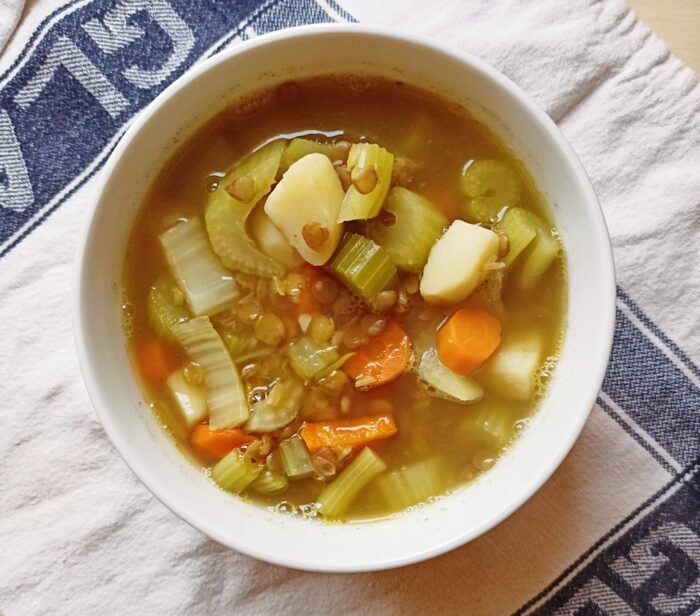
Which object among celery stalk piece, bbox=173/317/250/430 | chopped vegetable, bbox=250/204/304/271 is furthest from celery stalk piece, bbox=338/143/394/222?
celery stalk piece, bbox=173/317/250/430

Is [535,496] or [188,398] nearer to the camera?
[188,398]

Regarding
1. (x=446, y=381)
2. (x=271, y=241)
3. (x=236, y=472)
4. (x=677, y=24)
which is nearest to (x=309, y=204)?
(x=271, y=241)

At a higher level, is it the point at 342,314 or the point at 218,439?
the point at 342,314

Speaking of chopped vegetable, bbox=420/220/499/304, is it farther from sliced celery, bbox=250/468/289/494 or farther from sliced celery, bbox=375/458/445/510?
sliced celery, bbox=250/468/289/494

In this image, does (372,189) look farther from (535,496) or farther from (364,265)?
(535,496)

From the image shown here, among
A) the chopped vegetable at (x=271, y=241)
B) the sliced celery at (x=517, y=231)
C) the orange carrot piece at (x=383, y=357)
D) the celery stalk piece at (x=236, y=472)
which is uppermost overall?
the sliced celery at (x=517, y=231)

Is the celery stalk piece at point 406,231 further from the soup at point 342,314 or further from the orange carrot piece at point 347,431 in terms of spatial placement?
the orange carrot piece at point 347,431

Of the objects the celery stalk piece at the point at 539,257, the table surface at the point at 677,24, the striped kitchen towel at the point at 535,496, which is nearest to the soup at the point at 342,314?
the celery stalk piece at the point at 539,257
